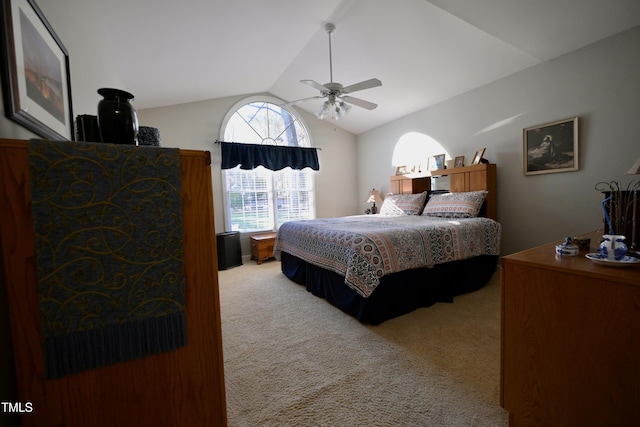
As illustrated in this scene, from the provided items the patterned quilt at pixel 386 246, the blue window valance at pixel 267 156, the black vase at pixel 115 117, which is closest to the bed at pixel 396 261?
the patterned quilt at pixel 386 246

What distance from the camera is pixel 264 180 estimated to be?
4.98 meters

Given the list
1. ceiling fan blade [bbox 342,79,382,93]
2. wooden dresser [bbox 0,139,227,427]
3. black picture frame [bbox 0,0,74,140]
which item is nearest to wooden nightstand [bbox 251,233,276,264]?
ceiling fan blade [bbox 342,79,382,93]

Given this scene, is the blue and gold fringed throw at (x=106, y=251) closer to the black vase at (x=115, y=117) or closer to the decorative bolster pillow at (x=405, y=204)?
the black vase at (x=115, y=117)

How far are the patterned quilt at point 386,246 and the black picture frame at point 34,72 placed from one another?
1.99 m

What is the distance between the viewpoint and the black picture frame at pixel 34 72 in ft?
2.91

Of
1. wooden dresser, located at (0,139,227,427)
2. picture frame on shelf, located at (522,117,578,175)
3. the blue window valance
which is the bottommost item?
wooden dresser, located at (0,139,227,427)

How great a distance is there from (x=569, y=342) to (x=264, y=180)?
462 centimetres

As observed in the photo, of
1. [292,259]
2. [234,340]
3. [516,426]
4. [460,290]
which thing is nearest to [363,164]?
[292,259]

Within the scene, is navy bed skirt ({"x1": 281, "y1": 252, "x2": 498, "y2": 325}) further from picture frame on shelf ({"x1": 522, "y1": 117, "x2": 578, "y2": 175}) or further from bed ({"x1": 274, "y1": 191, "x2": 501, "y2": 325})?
picture frame on shelf ({"x1": 522, "y1": 117, "x2": 578, "y2": 175})

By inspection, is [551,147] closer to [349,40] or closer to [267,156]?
[349,40]

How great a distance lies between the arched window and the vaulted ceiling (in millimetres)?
720

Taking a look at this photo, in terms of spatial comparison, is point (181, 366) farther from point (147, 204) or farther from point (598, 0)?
point (598, 0)

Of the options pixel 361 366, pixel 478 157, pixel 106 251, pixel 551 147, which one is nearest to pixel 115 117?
pixel 106 251

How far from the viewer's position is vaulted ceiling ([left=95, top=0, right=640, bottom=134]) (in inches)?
90.0
